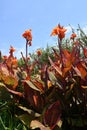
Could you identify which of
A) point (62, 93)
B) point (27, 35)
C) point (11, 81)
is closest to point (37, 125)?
point (62, 93)

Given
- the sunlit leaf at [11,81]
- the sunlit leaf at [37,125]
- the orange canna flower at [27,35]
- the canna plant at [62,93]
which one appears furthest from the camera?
the orange canna flower at [27,35]

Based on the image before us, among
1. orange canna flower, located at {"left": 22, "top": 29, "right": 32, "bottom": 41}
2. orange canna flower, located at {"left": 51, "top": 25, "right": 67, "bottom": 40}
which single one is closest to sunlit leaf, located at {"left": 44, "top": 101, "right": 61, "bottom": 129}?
orange canna flower, located at {"left": 51, "top": 25, "right": 67, "bottom": 40}

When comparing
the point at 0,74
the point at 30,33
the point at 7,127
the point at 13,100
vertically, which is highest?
the point at 30,33

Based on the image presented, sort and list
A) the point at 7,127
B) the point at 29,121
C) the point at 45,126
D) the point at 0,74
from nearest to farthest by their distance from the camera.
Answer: the point at 45,126 < the point at 29,121 < the point at 7,127 < the point at 0,74

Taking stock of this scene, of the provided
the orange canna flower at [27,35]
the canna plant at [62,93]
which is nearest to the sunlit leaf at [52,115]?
the canna plant at [62,93]

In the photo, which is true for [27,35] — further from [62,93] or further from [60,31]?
[62,93]

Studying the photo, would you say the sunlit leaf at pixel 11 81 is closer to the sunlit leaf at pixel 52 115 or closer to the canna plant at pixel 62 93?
the canna plant at pixel 62 93

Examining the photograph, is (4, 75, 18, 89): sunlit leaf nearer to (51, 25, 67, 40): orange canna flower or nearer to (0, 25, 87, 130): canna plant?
(0, 25, 87, 130): canna plant

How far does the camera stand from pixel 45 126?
2.08 m

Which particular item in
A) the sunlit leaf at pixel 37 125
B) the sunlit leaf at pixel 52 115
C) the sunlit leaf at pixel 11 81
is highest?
the sunlit leaf at pixel 11 81

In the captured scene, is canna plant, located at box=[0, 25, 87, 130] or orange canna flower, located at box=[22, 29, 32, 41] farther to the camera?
orange canna flower, located at box=[22, 29, 32, 41]

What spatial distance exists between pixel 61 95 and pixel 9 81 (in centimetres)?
42

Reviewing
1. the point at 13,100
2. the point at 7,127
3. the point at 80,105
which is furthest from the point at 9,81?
the point at 80,105

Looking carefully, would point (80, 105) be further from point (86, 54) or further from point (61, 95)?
point (86, 54)
